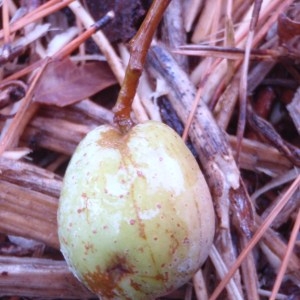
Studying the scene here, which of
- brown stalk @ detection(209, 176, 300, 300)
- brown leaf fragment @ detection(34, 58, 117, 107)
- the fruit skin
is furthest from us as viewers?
brown leaf fragment @ detection(34, 58, 117, 107)

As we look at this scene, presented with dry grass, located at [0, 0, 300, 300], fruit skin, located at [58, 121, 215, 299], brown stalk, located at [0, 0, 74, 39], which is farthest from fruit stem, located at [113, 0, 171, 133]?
brown stalk, located at [0, 0, 74, 39]

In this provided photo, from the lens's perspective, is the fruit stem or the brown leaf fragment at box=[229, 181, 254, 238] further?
the brown leaf fragment at box=[229, 181, 254, 238]

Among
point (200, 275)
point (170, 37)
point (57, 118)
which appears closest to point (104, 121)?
point (57, 118)

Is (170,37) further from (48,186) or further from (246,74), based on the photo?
(48,186)

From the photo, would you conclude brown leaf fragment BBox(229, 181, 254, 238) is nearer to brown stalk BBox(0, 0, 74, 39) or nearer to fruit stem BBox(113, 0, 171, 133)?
fruit stem BBox(113, 0, 171, 133)

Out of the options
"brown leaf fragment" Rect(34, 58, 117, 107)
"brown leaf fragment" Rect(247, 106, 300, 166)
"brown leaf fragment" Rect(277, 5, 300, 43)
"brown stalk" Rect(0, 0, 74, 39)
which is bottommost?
"brown leaf fragment" Rect(247, 106, 300, 166)

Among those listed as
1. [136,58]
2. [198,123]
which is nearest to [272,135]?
[198,123]

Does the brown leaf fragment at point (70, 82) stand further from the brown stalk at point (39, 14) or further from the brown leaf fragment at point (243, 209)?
the brown leaf fragment at point (243, 209)
